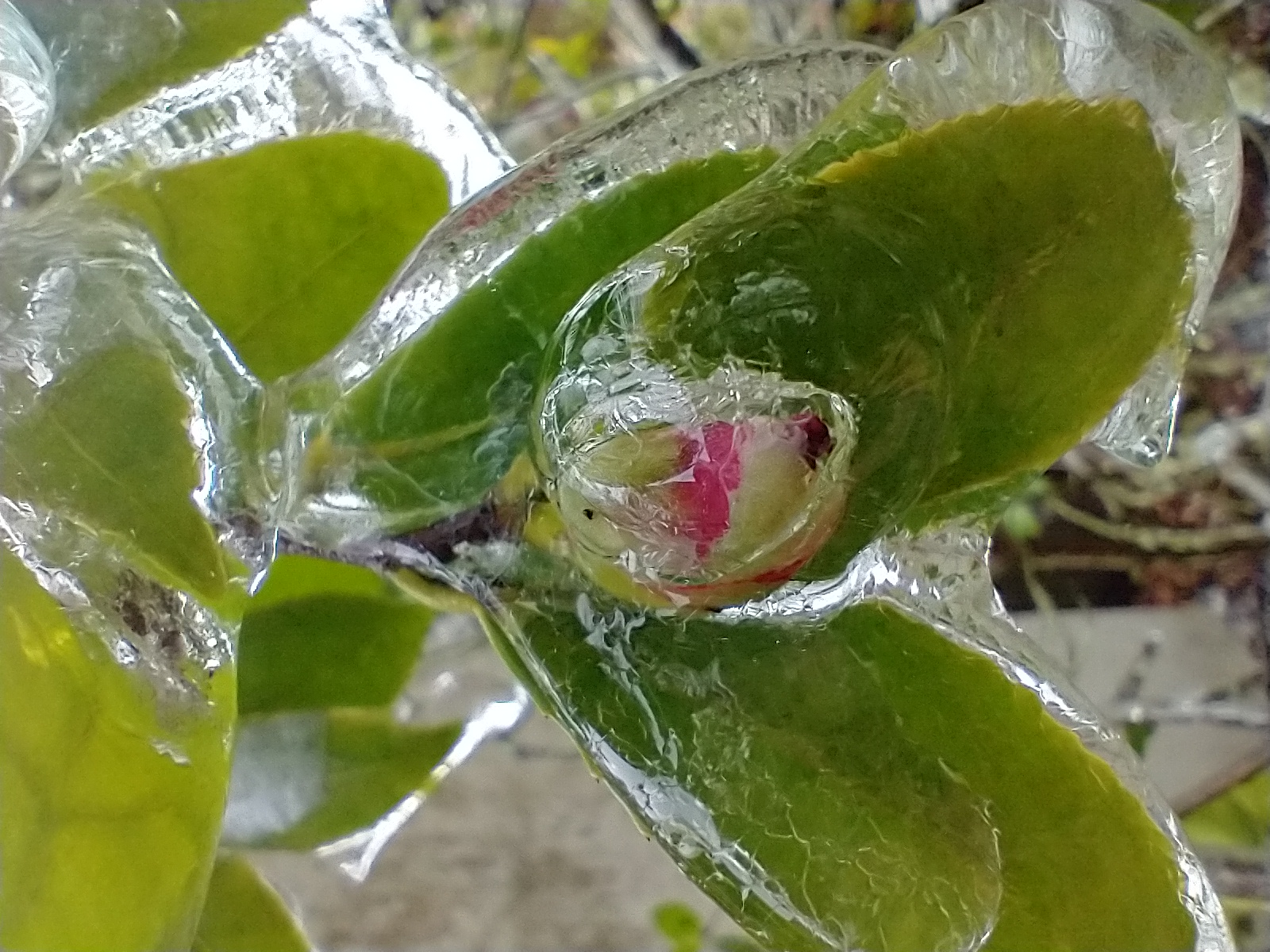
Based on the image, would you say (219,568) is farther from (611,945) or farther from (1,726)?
(611,945)

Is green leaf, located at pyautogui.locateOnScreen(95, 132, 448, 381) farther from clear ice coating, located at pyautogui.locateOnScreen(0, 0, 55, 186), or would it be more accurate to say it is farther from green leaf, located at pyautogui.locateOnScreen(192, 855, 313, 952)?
green leaf, located at pyautogui.locateOnScreen(192, 855, 313, 952)

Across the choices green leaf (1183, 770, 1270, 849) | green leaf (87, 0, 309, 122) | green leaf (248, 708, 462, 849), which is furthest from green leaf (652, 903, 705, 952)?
green leaf (87, 0, 309, 122)

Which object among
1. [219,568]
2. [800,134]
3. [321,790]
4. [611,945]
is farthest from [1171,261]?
[611,945]

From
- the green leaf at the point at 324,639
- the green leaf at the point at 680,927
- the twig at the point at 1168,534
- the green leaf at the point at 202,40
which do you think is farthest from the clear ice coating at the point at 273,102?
the twig at the point at 1168,534

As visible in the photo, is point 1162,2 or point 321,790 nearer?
point 321,790

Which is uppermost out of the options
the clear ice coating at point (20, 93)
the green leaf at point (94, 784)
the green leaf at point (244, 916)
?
the clear ice coating at point (20, 93)

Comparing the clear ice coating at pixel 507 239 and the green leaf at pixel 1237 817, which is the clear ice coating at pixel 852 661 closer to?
the clear ice coating at pixel 507 239

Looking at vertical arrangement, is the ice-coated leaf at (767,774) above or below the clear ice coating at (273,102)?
below
